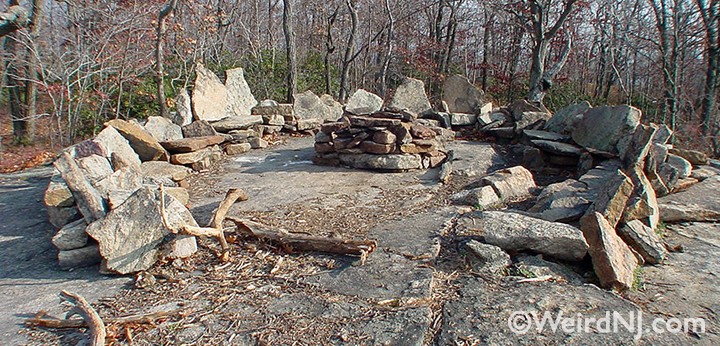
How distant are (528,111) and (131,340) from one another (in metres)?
7.19

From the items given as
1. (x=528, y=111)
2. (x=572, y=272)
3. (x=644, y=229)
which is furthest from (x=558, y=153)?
(x=572, y=272)

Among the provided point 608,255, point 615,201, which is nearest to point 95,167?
point 608,255

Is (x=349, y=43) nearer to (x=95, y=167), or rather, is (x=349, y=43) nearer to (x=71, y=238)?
(x=95, y=167)

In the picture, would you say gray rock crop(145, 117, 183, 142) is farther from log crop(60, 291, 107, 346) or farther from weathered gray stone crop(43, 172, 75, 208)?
log crop(60, 291, 107, 346)

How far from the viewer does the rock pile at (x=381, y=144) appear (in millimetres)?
5891

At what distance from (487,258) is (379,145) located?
3069 mm

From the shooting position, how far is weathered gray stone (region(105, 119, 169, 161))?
18.3ft

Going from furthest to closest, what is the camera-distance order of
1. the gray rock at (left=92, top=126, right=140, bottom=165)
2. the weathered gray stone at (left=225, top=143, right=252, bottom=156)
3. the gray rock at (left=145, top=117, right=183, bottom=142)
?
Result: 1. the weathered gray stone at (left=225, top=143, right=252, bottom=156)
2. the gray rock at (left=145, top=117, right=183, bottom=142)
3. the gray rock at (left=92, top=126, right=140, bottom=165)

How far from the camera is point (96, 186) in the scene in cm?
374

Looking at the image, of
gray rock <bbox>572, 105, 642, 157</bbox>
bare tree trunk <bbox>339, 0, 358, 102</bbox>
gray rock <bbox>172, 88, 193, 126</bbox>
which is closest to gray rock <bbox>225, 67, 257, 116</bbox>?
gray rock <bbox>172, 88, 193, 126</bbox>

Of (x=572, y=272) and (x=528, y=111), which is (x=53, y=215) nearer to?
(x=572, y=272)

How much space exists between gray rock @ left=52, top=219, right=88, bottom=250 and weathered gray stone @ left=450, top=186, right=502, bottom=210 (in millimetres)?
3259

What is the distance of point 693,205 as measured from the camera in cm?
420

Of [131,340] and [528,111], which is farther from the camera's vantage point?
[528,111]
